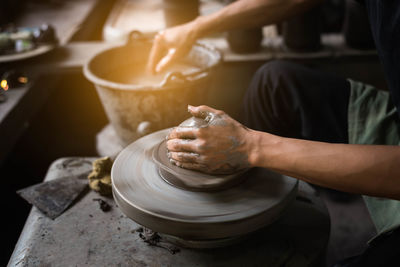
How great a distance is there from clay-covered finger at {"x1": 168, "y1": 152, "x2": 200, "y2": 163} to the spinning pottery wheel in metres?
0.05

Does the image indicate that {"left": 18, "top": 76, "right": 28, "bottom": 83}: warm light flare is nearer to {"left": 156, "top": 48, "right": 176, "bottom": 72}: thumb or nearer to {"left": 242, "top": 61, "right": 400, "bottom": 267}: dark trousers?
{"left": 156, "top": 48, "right": 176, "bottom": 72}: thumb

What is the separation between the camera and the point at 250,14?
165 centimetres

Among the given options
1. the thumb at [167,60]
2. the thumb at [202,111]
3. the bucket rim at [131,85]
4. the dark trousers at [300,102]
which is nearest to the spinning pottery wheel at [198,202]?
the thumb at [202,111]

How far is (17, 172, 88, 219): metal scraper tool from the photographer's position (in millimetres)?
1298

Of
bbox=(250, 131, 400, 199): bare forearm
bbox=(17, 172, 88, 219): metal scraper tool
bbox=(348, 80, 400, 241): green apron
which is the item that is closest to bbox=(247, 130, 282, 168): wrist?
bbox=(250, 131, 400, 199): bare forearm

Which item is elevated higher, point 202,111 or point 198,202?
point 202,111

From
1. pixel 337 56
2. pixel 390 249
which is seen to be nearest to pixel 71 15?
pixel 337 56

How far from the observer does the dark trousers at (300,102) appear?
4.60 ft

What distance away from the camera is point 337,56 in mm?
2523

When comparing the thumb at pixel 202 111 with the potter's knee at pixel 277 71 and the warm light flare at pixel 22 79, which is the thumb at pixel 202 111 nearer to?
the potter's knee at pixel 277 71

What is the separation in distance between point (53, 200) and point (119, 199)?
1.28 ft

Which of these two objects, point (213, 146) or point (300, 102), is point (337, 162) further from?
point (300, 102)

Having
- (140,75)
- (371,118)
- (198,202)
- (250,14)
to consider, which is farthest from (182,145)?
(140,75)

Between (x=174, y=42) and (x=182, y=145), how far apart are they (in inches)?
36.3
